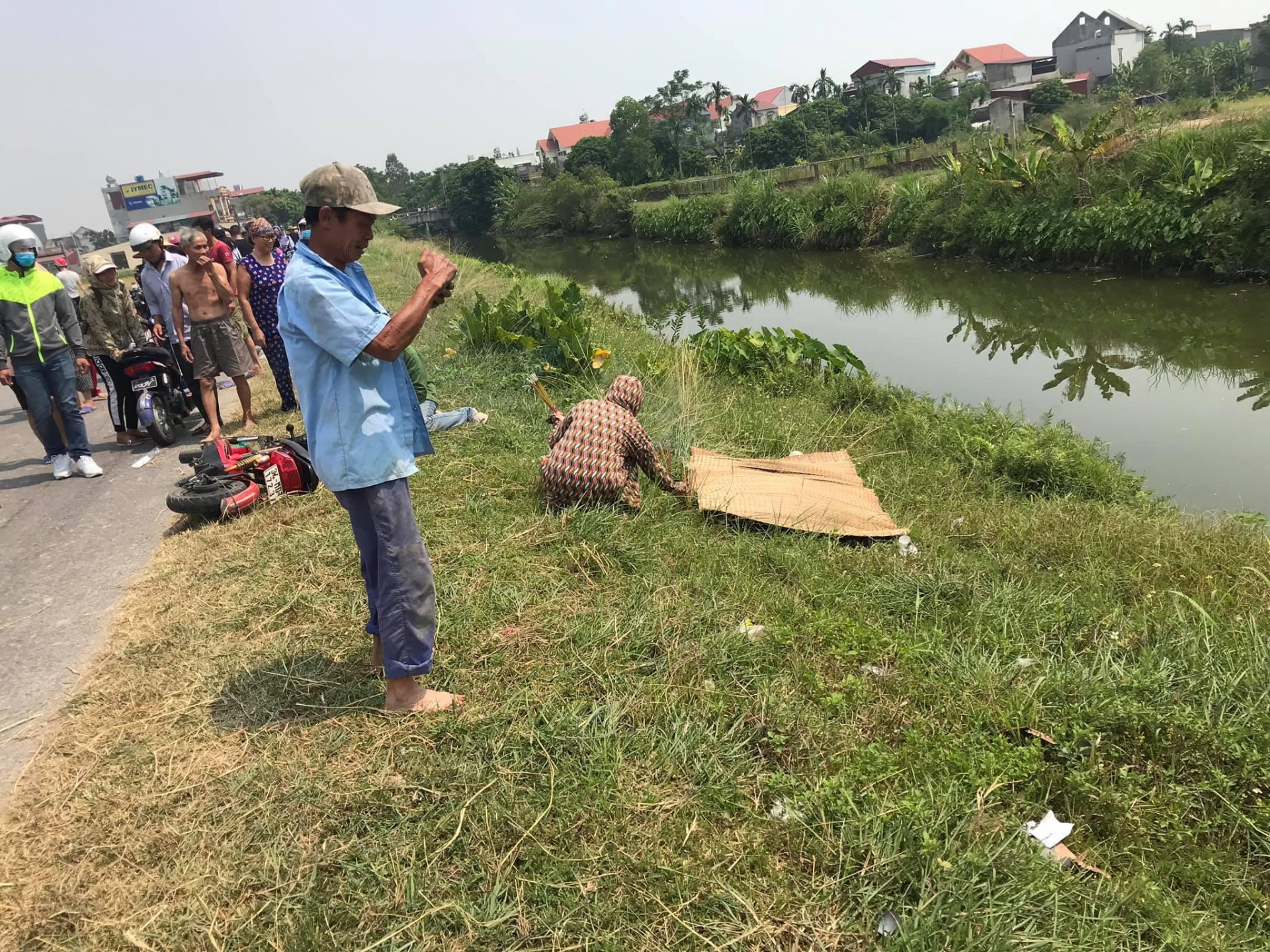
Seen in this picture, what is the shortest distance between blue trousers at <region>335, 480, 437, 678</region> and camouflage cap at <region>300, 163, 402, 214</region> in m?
0.84

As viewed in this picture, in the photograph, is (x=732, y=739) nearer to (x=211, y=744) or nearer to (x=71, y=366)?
(x=211, y=744)

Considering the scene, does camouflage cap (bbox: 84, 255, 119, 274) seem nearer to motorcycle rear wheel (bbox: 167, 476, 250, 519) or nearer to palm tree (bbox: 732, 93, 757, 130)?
motorcycle rear wheel (bbox: 167, 476, 250, 519)

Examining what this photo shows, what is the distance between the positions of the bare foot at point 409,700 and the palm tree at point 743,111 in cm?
7494

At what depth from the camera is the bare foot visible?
8.92 ft

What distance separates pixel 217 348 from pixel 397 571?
14.6ft

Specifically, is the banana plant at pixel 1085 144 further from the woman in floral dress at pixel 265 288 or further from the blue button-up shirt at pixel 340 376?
the blue button-up shirt at pixel 340 376

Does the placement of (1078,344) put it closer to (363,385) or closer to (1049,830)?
(1049,830)

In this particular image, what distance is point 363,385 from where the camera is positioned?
7.93ft

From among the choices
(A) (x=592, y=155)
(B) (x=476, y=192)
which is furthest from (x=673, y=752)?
(B) (x=476, y=192)

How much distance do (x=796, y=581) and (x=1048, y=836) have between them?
1.57m

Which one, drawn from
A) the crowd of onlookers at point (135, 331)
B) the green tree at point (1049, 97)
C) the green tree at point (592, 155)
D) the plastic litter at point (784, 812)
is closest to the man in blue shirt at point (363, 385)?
the plastic litter at point (784, 812)

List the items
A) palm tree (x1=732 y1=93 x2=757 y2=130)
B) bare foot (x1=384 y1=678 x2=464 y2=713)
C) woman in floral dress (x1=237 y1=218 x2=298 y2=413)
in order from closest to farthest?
1. bare foot (x1=384 y1=678 x2=464 y2=713)
2. woman in floral dress (x1=237 y1=218 x2=298 y2=413)
3. palm tree (x1=732 y1=93 x2=757 y2=130)

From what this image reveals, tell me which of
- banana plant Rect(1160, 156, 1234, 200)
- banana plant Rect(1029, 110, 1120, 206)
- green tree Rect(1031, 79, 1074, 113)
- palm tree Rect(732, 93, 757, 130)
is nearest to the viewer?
banana plant Rect(1160, 156, 1234, 200)

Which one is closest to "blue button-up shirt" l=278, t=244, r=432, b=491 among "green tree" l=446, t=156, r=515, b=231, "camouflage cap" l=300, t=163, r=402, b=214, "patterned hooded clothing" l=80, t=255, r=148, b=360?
"camouflage cap" l=300, t=163, r=402, b=214
